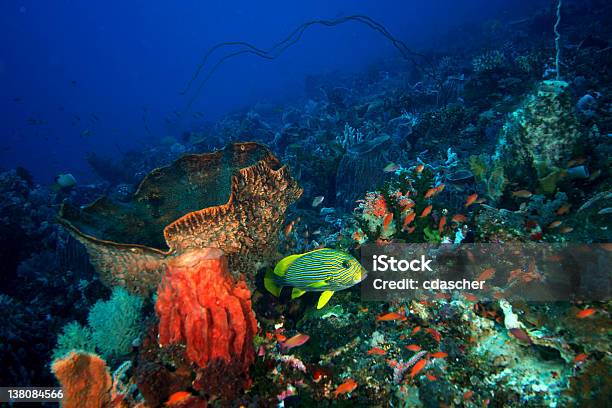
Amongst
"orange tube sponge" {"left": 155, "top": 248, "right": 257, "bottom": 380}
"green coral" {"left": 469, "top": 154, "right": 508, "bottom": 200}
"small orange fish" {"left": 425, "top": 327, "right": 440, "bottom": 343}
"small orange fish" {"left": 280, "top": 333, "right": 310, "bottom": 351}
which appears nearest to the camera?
"orange tube sponge" {"left": 155, "top": 248, "right": 257, "bottom": 380}

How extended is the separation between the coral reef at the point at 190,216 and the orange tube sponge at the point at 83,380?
1154 millimetres

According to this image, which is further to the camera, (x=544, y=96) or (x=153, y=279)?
(x=544, y=96)

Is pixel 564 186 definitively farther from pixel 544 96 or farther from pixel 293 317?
pixel 293 317

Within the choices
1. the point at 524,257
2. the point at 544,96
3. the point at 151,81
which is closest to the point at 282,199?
the point at 524,257

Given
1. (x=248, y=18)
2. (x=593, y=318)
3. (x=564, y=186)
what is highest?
(x=248, y=18)

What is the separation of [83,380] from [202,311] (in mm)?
1002

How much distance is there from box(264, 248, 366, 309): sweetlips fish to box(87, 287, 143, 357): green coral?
1.87m

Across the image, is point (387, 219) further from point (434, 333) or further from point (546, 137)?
point (546, 137)

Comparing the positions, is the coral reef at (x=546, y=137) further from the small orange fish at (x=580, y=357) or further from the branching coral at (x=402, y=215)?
the small orange fish at (x=580, y=357)

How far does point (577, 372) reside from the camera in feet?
7.90

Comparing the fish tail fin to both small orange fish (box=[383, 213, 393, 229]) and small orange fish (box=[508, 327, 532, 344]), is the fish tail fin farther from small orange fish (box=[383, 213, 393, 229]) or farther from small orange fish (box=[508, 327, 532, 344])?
small orange fish (box=[508, 327, 532, 344])

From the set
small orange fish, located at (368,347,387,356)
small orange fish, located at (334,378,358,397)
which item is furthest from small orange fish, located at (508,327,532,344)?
small orange fish, located at (334,378,358,397)

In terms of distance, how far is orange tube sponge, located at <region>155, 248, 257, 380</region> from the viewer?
2.39 metres

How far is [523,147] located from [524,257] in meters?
2.35
